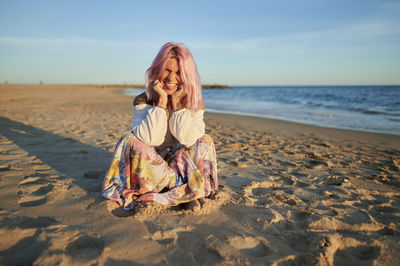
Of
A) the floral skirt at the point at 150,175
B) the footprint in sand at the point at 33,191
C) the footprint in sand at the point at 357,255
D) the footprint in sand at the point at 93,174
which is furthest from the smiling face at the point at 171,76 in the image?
the footprint in sand at the point at 357,255

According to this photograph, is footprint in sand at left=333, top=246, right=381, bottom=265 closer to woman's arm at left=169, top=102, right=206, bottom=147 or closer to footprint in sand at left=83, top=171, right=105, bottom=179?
woman's arm at left=169, top=102, right=206, bottom=147

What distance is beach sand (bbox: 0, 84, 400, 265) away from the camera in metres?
1.50

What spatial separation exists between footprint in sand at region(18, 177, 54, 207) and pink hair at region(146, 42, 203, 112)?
1431 mm

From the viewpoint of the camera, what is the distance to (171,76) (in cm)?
229

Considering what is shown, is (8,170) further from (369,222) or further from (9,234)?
(369,222)

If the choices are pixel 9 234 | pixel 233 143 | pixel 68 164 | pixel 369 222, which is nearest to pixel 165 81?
pixel 9 234

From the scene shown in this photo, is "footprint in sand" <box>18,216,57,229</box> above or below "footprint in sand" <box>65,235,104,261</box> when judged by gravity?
above

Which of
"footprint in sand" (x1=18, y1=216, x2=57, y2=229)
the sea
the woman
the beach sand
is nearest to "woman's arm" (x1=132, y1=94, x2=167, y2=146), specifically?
the woman

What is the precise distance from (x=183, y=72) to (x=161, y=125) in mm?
582

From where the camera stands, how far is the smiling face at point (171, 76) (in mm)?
2266

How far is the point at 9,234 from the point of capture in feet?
5.22

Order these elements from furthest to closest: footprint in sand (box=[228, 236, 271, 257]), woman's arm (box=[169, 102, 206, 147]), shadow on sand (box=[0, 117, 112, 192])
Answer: shadow on sand (box=[0, 117, 112, 192]) → woman's arm (box=[169, 102, 206, 147]) → footprint in sand (box=[228, 236, 271, 257])

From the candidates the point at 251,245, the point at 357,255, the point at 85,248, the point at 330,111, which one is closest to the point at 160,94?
the point at 85,248

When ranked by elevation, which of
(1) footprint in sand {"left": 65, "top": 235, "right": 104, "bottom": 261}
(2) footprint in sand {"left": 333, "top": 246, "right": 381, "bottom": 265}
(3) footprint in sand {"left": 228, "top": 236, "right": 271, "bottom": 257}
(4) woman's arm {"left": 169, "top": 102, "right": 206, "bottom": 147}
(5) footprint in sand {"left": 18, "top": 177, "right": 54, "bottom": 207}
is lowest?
(2) footprint in sand {"left": 333, "top": 246, "right": 381, "bottom": 265}
